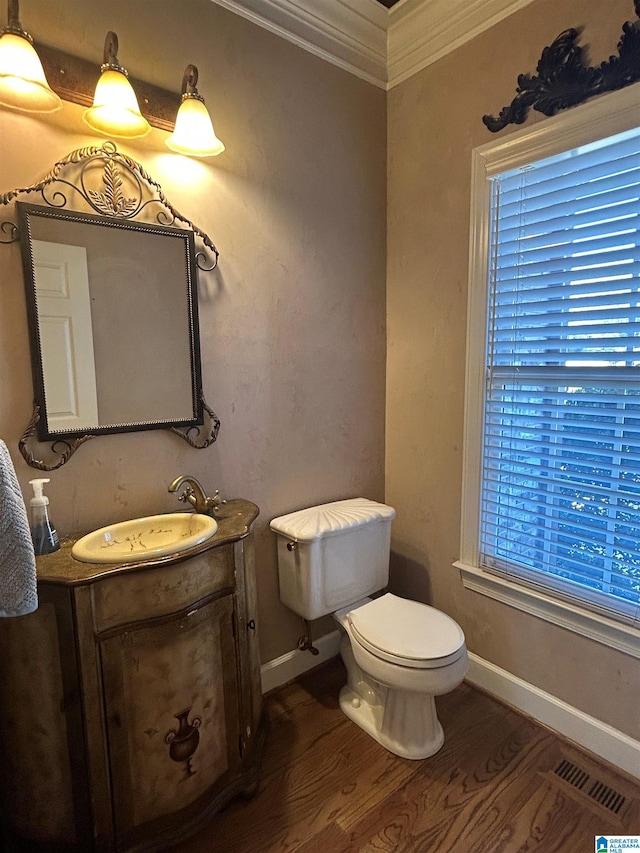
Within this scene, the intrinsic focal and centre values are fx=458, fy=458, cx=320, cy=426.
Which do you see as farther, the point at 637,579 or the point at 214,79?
the point at 214,79

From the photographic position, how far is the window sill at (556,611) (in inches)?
60.2

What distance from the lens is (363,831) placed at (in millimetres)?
1393

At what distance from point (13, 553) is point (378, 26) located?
235 cm

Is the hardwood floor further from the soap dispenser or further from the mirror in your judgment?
the mirror

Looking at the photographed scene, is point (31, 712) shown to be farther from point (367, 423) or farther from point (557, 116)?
point (557, 116)

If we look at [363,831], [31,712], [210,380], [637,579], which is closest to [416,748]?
[363,831]

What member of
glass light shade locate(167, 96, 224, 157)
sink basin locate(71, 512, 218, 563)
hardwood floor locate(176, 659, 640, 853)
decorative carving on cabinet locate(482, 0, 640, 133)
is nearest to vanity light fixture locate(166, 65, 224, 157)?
glass light shade locate(167, 96, 224, 157)

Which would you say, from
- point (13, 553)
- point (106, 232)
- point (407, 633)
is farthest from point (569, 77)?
point (13, 553)

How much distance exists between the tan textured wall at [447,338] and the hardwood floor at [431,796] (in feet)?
0.74

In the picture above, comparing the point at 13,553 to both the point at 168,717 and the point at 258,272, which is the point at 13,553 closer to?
the point at 168,717

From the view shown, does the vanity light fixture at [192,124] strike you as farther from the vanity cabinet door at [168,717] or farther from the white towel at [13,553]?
the vanity cabinet door at [168,717]

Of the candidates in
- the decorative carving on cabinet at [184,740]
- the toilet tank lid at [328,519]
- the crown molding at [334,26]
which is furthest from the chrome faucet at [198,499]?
the crown molding at [334,26]

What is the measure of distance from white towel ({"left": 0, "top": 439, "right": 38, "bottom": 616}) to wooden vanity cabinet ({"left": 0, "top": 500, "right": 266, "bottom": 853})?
5.7 inches

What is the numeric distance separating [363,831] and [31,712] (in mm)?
1029
